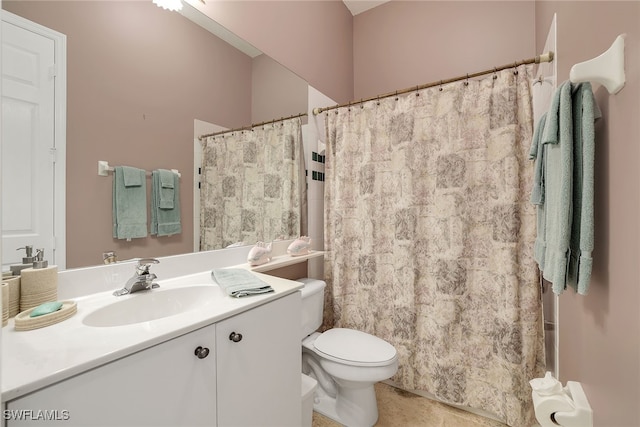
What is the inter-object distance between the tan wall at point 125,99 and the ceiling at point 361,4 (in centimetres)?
157

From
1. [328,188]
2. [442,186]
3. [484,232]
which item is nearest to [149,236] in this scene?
[328,188]

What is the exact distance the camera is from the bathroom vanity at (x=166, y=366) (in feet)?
2.18

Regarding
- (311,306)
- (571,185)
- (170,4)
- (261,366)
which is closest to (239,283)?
(261,366)

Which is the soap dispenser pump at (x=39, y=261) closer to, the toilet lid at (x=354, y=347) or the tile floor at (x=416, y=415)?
the toilet lid at (x=354, y=347)

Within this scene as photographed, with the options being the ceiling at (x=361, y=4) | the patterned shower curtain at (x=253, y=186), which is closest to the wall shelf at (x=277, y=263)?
the patterned shower curtain at (x=253, y=186)

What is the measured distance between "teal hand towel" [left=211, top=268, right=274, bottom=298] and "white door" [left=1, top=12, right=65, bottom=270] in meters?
0.54

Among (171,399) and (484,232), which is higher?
(484,232)

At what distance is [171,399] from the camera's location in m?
0.83

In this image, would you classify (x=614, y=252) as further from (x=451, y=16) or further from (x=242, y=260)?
(x=451, y=16)

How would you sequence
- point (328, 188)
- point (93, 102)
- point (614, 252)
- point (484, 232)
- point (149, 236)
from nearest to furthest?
point (614, 252)
point (93, 102)
point (149, 236)
point (484, 232)
point (328, 188)

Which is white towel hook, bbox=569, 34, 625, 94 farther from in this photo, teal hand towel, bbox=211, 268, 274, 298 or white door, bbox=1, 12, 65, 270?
white door, bbox=1, 12, 65, 270

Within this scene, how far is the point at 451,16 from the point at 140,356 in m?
2.72

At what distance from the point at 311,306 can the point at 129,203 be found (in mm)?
1082

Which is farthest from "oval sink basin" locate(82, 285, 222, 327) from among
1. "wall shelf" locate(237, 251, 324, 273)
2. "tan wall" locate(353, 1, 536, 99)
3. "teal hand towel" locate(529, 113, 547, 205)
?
"tan wall" locate(353, 1, 536, 99)
